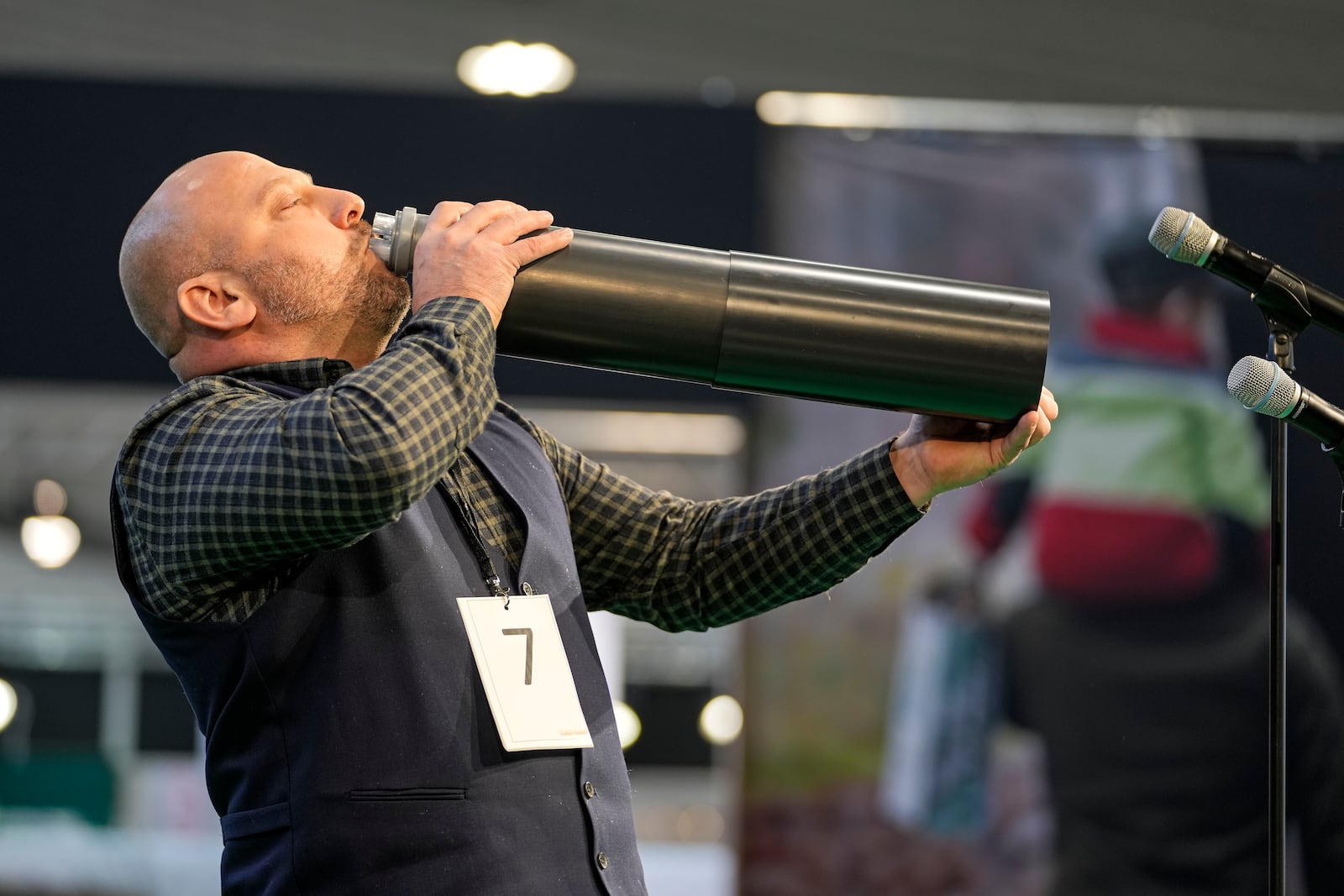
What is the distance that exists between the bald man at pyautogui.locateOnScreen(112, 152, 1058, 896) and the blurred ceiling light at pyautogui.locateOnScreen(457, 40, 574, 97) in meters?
3.94

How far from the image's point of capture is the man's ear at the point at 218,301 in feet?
4.95

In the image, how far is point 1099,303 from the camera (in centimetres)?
351

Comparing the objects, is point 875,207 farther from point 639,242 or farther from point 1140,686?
point 639,242

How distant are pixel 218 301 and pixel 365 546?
1.16 ft

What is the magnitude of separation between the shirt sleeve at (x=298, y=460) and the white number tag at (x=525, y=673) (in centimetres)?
19

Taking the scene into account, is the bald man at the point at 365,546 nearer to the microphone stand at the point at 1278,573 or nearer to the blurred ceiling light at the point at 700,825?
the microphone stand at the point at 1278,573

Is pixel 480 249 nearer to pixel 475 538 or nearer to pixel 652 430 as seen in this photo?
pixel 475 538

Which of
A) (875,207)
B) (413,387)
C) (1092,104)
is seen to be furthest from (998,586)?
(1092,104)

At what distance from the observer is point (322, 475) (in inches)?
48.2

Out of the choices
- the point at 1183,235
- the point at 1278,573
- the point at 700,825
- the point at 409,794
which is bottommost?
the point at 700,825

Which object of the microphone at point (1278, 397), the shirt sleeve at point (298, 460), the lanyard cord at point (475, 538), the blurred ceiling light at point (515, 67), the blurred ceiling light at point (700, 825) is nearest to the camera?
the shirt sleeve at point (298, 460)

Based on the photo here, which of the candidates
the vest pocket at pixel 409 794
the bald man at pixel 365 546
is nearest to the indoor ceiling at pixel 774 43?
the bald man at pixel 365 546

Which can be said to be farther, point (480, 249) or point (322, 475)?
point (480, 249)

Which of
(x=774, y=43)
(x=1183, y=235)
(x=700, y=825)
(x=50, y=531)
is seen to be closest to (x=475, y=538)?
(x=1183, y=235)
